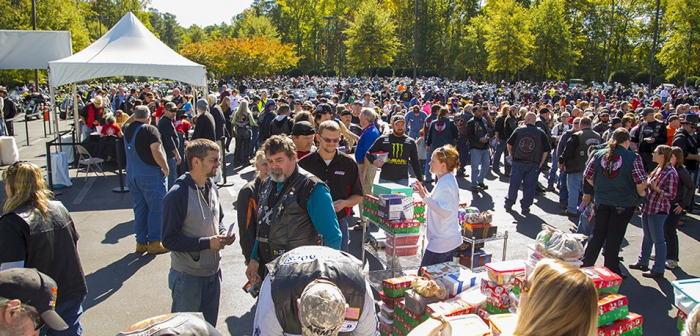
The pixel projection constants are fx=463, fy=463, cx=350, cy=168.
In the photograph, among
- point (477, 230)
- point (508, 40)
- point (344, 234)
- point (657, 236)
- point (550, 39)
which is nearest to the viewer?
point (344, 234)

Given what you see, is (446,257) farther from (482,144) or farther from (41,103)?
(41,103)

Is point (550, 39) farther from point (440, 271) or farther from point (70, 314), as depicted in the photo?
point (70, 314)

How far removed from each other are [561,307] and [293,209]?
1.84 metres

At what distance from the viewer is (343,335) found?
2049 millimetres

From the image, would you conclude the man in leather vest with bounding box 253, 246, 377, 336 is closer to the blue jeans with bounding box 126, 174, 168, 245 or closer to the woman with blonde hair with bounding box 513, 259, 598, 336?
the woman with blonde hair with bounding box 513, 259, 598, 336

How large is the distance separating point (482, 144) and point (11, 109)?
16374 millimetres

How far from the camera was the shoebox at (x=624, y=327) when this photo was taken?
3.22 meters

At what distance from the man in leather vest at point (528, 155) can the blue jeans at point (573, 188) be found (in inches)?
24.1

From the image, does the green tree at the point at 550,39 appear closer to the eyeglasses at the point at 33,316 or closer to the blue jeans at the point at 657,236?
the blue jeans at the point at 657,236

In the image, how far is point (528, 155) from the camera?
8969mm

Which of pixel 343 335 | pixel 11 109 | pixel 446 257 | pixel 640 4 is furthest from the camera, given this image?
pixel 640 4

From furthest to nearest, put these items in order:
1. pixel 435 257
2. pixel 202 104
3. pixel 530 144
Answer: pixel 202 104 < pixel 530 144 < pixel 435 257

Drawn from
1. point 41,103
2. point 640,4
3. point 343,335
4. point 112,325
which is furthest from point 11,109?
point 640,4

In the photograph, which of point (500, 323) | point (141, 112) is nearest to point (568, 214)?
point (500, 323)
